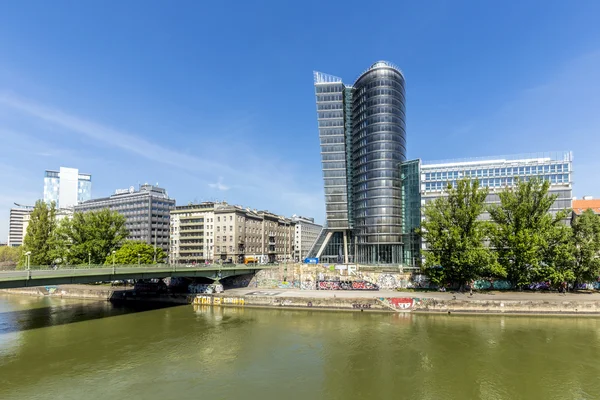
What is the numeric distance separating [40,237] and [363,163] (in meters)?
97.8

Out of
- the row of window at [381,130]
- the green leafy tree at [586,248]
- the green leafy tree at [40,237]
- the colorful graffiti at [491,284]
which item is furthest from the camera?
the row of window at [381,130]

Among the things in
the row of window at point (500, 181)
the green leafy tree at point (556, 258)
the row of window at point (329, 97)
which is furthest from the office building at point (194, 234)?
the green leafy tree at point (556, 258)

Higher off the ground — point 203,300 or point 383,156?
point 383,156

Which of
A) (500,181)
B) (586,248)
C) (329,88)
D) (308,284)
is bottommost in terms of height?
(308,284)

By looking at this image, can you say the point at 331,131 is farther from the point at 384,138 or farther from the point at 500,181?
the point at 500,181

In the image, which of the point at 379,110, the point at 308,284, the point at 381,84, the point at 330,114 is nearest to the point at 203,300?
the point at 308,284

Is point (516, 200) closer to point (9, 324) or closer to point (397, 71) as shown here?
point (397, 71)

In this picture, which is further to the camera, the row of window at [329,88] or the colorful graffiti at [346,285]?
the row of window at [329,88]

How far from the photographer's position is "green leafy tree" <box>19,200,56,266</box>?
9175 centimetres

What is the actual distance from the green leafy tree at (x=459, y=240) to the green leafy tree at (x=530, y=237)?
3.08m

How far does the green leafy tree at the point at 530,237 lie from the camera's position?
204 feet

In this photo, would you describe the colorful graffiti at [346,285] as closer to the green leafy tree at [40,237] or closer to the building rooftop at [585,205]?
the building rooftop at [585,205]

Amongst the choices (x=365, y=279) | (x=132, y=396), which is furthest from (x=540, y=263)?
(x=132, y=396)

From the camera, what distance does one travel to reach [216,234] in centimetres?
12288
